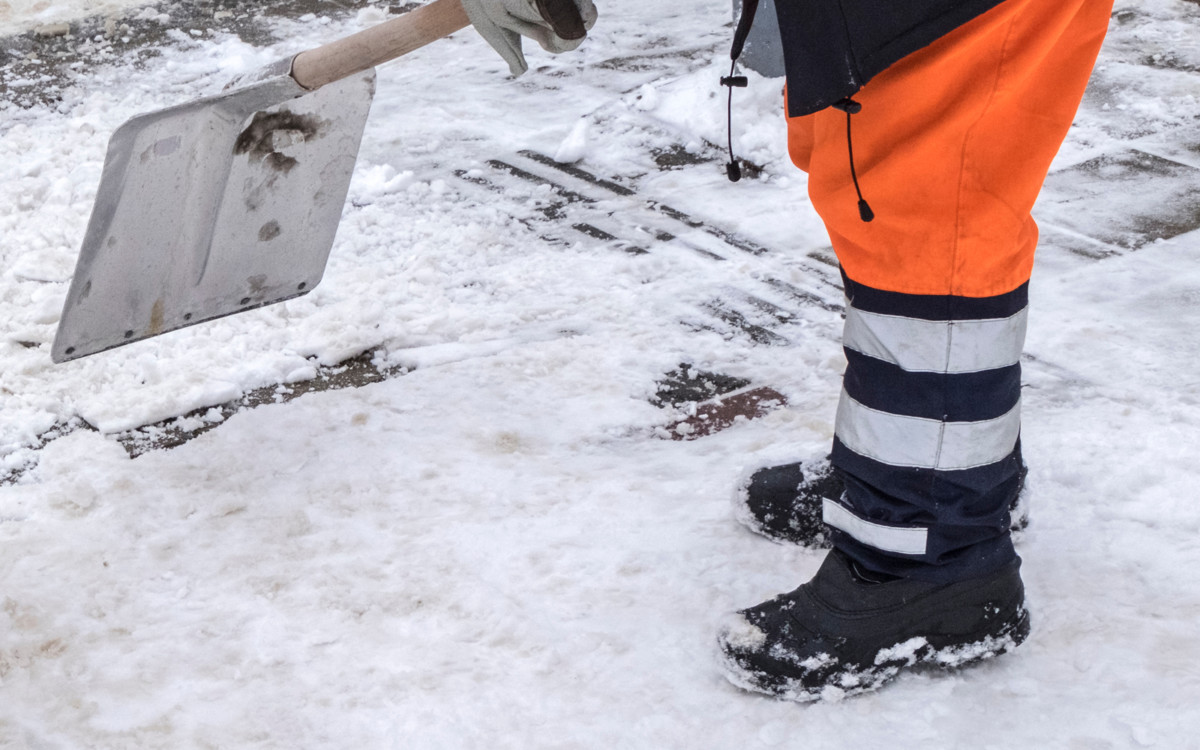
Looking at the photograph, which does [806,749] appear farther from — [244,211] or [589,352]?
[244,211]

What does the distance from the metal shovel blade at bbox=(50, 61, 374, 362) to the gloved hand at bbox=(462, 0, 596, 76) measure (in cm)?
46

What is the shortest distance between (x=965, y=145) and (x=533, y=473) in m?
1.01

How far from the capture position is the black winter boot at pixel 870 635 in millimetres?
1507

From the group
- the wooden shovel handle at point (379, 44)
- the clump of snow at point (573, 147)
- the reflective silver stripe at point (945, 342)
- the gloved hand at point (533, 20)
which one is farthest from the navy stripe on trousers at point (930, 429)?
the clump of snow at point (573, 147)

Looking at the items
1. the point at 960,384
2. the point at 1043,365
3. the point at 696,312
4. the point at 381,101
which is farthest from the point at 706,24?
the point at 960,384

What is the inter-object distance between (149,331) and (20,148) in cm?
198

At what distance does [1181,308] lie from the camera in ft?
8.14

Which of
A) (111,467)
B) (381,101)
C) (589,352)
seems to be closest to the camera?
(111,467)

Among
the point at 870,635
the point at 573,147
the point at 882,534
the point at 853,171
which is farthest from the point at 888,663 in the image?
the point at 573,147

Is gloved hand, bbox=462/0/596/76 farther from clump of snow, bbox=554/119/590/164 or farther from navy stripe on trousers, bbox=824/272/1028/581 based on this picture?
clump of snow, bbox=554/119/590/164

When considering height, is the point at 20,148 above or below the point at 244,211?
below

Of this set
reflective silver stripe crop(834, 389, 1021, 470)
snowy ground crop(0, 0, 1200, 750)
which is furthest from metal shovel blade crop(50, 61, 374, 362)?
reflective silver stripe crop(834, 389, 1021, 470)

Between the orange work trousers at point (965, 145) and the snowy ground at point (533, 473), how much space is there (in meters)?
0.60

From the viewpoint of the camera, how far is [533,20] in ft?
5.43
